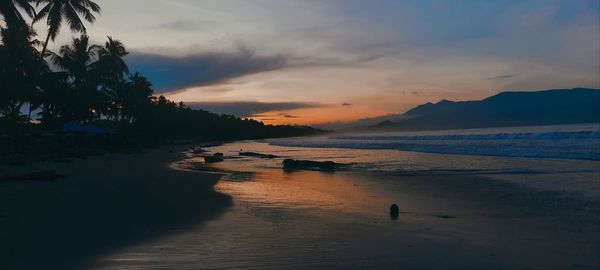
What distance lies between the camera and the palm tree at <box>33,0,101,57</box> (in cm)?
3425

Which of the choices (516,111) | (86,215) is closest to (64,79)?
(86,215)

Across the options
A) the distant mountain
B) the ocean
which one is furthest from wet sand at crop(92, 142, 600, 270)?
the distant mountain

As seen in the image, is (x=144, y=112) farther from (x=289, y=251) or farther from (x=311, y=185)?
(x=289, y=251)

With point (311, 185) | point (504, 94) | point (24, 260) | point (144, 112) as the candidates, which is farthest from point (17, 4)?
point (504, 94)

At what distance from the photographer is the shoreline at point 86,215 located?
6160mm

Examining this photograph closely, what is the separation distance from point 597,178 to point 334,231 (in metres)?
11.2

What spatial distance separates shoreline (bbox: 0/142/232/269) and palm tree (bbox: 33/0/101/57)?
24316mm

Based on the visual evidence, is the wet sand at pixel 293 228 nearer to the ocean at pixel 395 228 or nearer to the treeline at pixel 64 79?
the ocean at pixel 395 228

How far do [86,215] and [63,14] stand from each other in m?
31.1

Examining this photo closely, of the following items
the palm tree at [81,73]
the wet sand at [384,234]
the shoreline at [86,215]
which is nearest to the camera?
the wet sand at [384,234]

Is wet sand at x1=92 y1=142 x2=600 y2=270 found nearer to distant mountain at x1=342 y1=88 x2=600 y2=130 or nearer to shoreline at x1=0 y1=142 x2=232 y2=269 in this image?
shoreline at x1=0 y1=142 x2=232 y2=269

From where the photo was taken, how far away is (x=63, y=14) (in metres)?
34.9

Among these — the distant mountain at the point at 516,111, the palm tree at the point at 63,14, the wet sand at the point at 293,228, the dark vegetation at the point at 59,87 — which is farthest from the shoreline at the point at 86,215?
the distant mountain at the point at 516,111

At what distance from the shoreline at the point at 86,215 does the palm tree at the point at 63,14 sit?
79.8 feet
